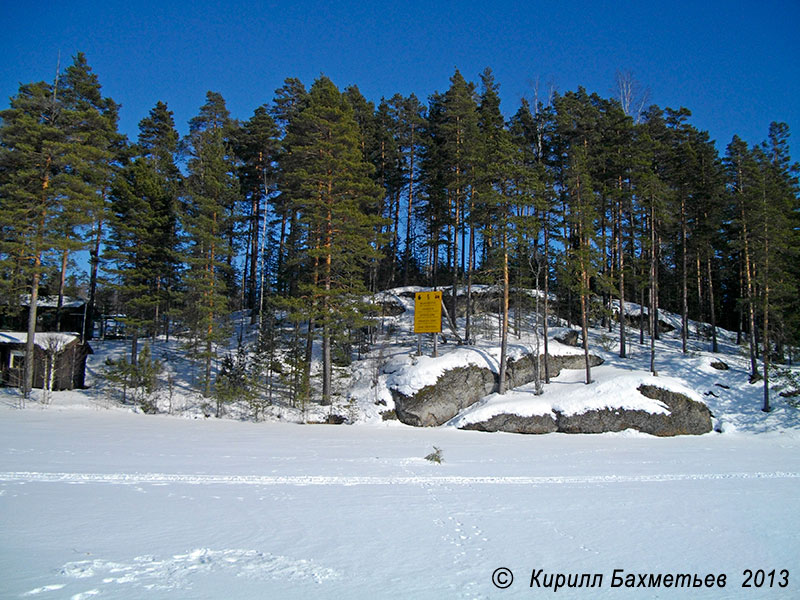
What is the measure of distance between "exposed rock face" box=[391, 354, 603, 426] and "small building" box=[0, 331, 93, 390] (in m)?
17.8

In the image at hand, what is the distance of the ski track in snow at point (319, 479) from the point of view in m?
8.30

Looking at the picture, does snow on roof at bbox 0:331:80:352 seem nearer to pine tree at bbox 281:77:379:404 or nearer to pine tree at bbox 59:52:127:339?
pine tree at bbox 59:52:127:339

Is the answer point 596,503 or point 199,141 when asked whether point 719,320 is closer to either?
point 596,503

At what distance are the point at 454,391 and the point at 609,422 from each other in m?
7.22

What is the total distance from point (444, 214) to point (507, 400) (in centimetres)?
1346

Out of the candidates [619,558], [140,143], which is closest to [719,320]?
[619,558]

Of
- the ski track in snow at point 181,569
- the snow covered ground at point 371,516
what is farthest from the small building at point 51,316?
the ski track in snow at point 181,569

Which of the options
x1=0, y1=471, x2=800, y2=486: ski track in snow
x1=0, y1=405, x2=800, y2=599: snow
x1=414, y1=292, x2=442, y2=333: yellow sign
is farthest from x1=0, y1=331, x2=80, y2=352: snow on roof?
x1=414, y1=292, x2=442, y2=333: yellow sign

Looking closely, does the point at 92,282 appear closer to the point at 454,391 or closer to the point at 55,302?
the point at 55,302

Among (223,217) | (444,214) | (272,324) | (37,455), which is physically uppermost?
(444,214)

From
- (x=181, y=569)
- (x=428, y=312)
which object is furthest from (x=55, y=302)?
(x=181, y=569)

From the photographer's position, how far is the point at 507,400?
2172 centimetres

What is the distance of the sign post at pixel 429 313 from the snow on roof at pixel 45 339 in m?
18.9

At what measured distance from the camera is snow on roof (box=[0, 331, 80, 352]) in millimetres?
23747
